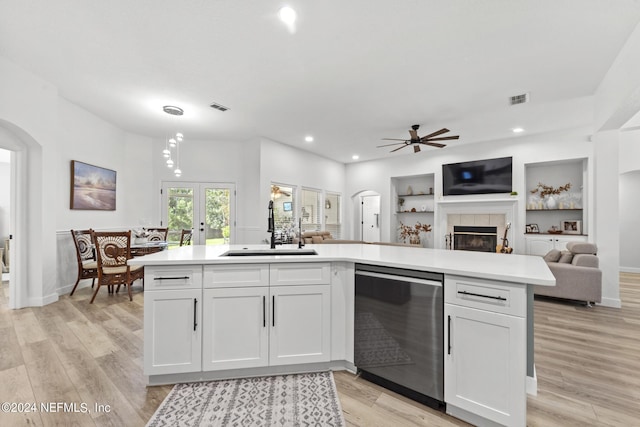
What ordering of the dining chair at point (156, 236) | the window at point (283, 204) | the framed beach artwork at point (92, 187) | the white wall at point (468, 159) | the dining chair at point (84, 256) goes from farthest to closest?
the window at point (283, 204) → the white wall at point (468, 159) → the dining chair at point (156, 236) → the framed beach artwork at point (92, 187) → the dining chair at point (84, 256)

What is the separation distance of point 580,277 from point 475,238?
2.92m

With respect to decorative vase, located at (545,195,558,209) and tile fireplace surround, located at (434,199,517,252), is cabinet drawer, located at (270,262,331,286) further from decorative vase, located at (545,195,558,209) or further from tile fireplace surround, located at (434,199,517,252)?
decorative vase, located at (545,195,558,209)

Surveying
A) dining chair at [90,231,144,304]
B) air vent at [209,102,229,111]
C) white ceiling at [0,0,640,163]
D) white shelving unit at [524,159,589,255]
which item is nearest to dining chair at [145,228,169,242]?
dining chair at [90,231,144,304]

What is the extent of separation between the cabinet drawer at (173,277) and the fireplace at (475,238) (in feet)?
21.2

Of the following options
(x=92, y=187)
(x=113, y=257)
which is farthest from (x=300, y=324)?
(x=92, y=187)

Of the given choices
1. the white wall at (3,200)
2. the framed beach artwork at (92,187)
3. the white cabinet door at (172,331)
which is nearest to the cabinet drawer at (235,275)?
the white cabinet door at (172,331)

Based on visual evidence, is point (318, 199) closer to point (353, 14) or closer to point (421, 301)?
point (353, 14)

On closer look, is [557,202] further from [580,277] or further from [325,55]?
[325,55]

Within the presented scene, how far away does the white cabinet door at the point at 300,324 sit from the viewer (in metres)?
2.11

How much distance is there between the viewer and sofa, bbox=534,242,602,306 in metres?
3.86

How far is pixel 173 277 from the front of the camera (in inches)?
78.5

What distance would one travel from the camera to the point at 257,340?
6.85ft

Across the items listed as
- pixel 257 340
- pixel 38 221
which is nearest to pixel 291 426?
pixel 257 340

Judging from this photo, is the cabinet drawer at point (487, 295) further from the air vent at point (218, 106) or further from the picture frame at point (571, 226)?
the picture frame at point (571, 226)
